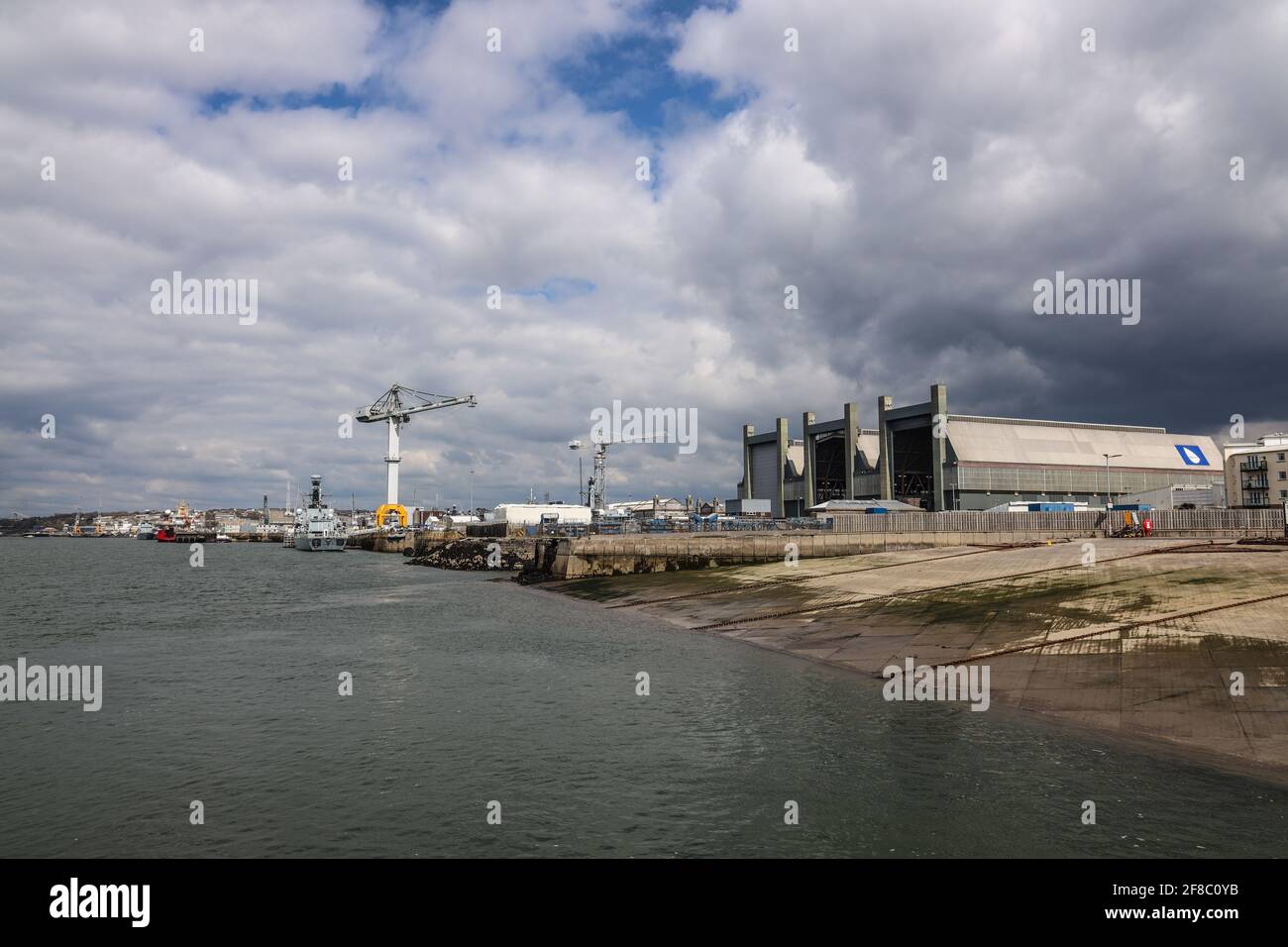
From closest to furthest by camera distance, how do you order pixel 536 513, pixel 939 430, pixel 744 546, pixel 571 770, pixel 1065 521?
pixel 571 770 → pixel 744 546 → pixel 1065 521 → pixel 939 430 → pixel 536 513

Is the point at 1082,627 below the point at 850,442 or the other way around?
below

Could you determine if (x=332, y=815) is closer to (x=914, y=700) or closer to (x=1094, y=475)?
(x=914, y=700)

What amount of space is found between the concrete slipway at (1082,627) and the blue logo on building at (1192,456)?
97.4 metres

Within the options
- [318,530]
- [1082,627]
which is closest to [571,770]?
[1082,627]

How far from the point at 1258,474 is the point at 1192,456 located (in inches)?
499

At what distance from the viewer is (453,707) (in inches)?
949

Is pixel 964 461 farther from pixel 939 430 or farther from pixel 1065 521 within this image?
pixel 1065 521

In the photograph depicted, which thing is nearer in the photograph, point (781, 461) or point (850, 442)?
point (850, 442)

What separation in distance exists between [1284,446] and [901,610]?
133616 mm

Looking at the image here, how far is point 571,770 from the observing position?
1755cm

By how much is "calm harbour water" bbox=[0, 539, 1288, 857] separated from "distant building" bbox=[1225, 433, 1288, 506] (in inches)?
5380

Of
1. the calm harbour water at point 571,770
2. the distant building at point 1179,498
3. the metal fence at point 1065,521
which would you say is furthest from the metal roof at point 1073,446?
the calm harbour water at point 571,770

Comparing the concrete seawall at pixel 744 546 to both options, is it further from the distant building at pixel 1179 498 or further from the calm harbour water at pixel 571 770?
the distant building at pixel 1179 498
